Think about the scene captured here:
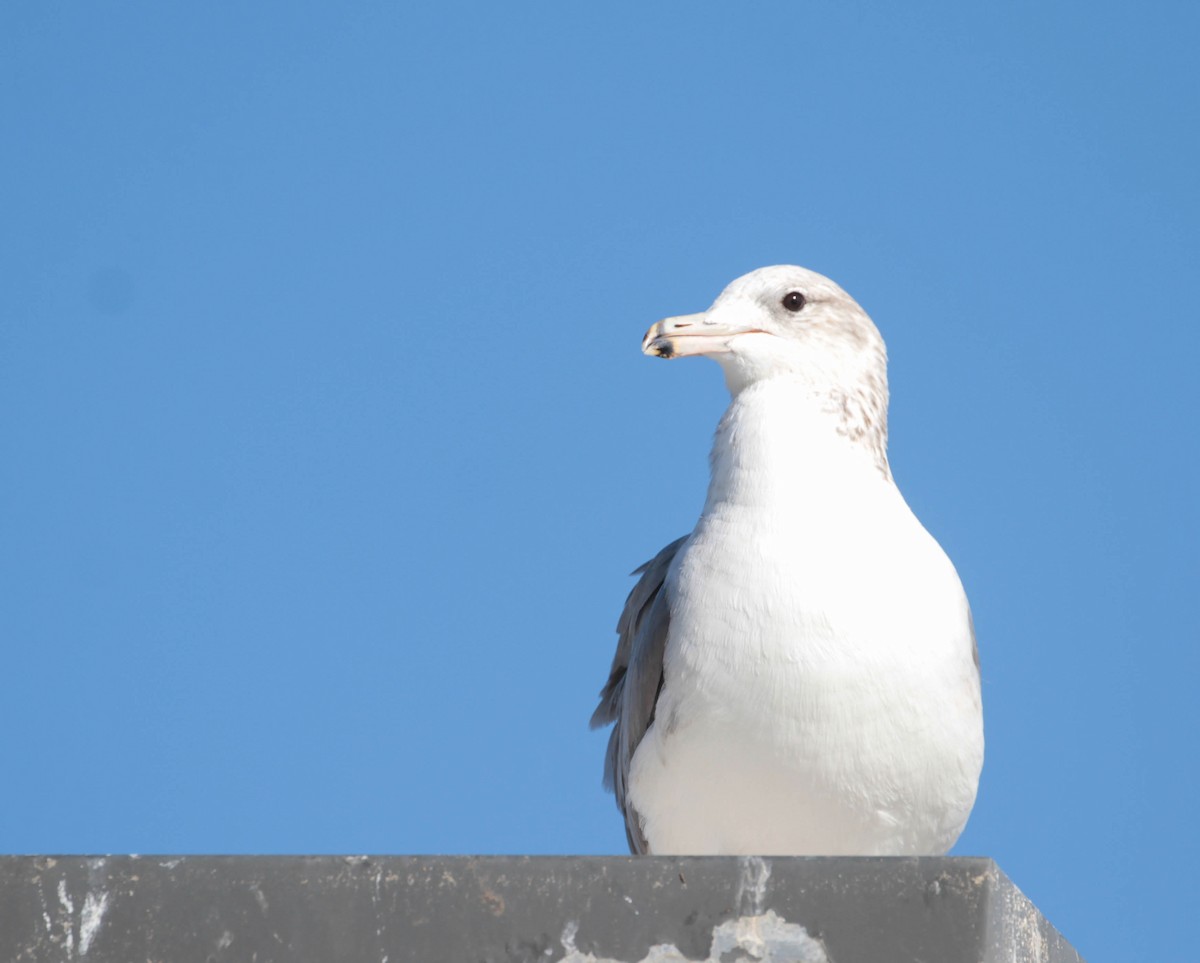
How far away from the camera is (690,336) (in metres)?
4.50

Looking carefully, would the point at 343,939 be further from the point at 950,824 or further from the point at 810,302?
the point at 810,302

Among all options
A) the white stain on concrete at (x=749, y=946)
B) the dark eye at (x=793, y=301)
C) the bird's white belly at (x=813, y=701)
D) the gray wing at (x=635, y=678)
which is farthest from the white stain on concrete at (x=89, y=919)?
the dark eye at (x=793, y=301)

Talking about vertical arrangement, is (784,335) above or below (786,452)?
above

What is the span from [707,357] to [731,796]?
49.4 inches

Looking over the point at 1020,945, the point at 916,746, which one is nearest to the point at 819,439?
the point at 916,746

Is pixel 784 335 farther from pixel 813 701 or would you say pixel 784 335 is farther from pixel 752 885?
pixel 752 885

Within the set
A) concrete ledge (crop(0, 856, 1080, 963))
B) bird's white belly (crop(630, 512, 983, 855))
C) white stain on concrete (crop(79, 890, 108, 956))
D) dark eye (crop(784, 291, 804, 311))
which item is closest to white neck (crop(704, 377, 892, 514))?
bird's white belly (crop(630, 512, 983, 855))

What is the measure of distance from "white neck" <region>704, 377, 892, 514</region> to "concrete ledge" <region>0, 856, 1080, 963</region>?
5.93 ft

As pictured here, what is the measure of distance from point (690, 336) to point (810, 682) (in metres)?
1.14

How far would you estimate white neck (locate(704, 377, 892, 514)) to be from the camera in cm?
414

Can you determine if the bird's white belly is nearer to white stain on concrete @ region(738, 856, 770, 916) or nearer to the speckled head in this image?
the speckled head

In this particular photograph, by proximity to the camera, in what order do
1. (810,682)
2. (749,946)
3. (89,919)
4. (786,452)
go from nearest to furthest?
(749,946)
(89,919)
(810,682)
(786,452)

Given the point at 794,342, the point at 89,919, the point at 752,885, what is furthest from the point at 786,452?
the point at 89,919

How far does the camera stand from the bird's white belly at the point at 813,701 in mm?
3809
